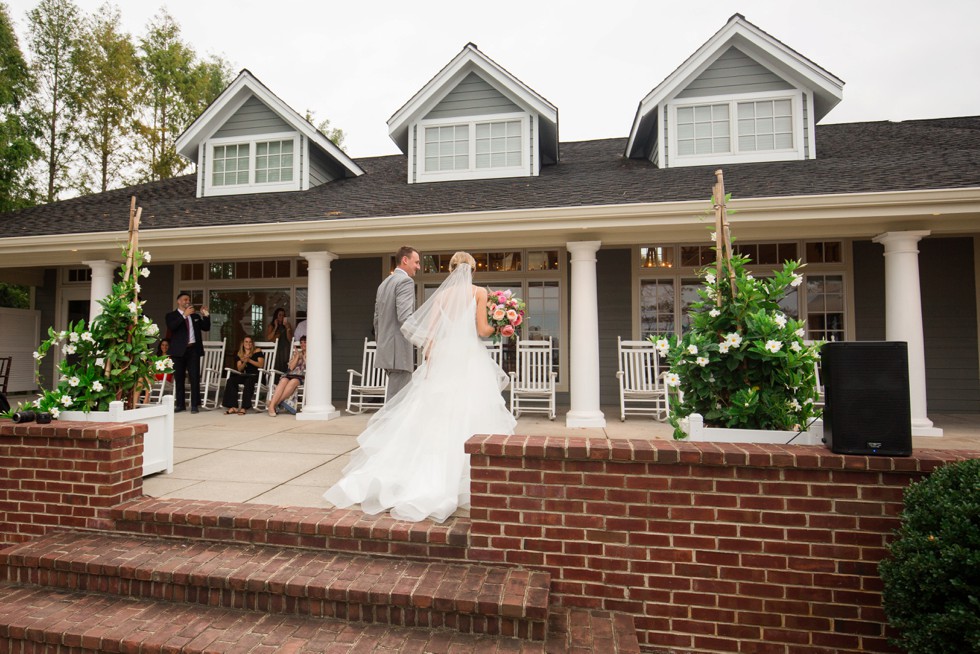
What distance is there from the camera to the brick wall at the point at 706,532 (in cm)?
238

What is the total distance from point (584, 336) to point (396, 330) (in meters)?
3.02

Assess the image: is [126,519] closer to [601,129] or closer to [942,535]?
[942,535]

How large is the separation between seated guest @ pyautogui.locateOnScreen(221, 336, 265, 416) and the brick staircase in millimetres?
4872

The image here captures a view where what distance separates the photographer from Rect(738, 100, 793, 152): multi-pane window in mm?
8008

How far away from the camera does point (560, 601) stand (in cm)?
260

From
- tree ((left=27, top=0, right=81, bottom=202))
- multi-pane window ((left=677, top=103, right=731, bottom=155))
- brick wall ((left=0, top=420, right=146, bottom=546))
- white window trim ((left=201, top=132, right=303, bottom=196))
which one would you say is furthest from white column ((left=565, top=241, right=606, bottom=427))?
tree ((left=27, top=0, right=81, bottom=202))

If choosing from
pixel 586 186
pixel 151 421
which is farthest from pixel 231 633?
pixel 586 186

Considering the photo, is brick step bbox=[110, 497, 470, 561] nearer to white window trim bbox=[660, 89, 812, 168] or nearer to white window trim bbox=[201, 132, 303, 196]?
white window trim bbox=[201, 132, 303, 196]

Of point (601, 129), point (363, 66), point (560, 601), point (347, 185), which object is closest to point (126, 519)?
point (560, 601)

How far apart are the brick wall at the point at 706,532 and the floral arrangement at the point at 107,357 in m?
2.87

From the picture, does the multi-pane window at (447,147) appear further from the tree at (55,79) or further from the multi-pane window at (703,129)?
the tree at (55,79)

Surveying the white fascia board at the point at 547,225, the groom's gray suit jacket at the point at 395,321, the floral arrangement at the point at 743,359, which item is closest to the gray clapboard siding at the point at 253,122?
the white fascia board at the point at 547,225

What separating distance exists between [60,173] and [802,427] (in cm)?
2222

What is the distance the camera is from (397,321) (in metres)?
4.41
